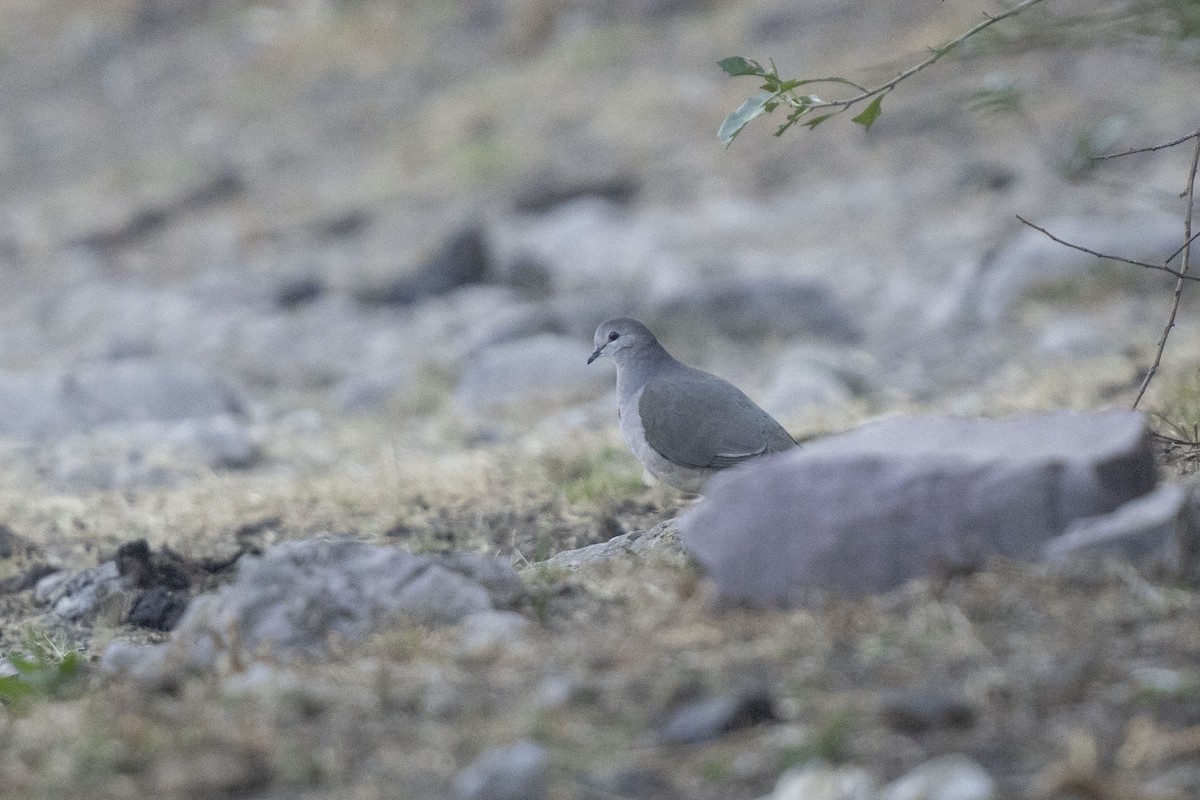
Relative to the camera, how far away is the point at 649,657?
2.91m

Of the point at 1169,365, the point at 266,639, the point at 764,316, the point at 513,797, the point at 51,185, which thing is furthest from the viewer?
the point at 51,185

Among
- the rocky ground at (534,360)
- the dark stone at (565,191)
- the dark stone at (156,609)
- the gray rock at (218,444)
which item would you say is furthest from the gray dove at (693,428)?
the dark stone at (565,191)

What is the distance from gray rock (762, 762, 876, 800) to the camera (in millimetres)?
2324

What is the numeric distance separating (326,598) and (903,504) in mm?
1330

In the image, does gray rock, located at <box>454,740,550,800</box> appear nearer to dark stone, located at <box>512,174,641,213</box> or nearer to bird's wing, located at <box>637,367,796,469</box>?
bird's wing, located at <box>637,367,796,469</box>

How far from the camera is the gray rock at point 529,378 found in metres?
8.74

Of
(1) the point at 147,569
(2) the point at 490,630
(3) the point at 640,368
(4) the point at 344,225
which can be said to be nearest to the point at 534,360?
(3) the point at 640,368

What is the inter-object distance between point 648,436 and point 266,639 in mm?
1774

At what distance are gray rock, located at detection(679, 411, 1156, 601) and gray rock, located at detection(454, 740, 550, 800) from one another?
821mm

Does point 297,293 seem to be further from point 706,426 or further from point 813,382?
point 706,426

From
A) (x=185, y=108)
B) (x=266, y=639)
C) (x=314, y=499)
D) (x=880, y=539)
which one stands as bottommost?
(x=314, y=499)

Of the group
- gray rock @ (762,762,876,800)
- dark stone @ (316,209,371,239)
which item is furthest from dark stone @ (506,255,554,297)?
gray rock @ (762,762,876,800)

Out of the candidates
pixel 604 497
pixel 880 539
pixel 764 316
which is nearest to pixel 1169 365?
pixel 604 497

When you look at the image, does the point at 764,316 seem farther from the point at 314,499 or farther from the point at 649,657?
the point at 649,657
